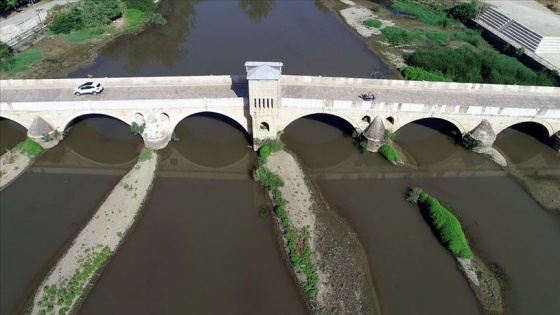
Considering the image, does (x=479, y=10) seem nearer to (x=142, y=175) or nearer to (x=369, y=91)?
(x=369, y=91)

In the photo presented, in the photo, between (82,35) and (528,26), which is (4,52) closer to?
(82,35)

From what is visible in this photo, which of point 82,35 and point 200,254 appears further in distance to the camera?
point 82,35

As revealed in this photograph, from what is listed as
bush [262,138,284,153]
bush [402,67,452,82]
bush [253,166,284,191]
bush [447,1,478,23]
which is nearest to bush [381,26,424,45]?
bush [447,1,478,23]

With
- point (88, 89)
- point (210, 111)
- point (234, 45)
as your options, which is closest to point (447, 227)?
point (210, 111)

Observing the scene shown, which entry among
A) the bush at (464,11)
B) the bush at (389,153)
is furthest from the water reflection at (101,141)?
the bush at (464,11)

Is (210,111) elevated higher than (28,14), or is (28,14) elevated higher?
(28,14)

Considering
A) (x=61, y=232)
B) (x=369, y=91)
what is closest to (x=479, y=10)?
(x=369, y=91)
